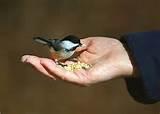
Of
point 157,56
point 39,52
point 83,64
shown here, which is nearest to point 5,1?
point 39,52

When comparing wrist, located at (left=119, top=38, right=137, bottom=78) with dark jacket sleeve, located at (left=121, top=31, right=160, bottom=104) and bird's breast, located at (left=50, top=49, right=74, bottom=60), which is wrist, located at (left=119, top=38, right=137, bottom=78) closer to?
dark jacket sleeve, located at (left=121, top=31, right=160, bottom=104)

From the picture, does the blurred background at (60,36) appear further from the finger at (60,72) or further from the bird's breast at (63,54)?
the finger at (60,72)

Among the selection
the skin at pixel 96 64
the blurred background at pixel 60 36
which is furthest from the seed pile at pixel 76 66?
the blurred background at pixel 60 36

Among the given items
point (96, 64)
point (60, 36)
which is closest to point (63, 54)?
point (96, 64)

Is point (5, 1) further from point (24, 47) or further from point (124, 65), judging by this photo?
point (124, 65)

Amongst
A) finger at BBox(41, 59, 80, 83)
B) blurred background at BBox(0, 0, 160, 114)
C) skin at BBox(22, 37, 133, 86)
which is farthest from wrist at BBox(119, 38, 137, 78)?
blurred background at BBox(0, 0, 160, 114)

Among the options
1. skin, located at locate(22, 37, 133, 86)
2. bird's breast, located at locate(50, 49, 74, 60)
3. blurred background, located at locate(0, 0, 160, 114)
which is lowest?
blurred background, located at locate(0, 0, 160, 114)
